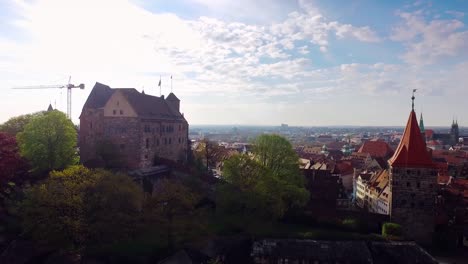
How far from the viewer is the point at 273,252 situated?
37.8m

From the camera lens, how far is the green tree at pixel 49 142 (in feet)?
136

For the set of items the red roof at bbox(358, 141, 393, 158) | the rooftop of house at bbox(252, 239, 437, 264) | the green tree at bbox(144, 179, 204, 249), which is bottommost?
the rooftop of house at bbox(252, 239, 437, 264)

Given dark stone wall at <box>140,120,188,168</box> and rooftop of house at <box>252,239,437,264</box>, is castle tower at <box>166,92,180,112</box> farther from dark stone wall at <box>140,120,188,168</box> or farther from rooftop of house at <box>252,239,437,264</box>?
rooftop of house at <box>252,239,437,264</box>

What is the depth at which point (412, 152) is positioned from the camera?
146 feet

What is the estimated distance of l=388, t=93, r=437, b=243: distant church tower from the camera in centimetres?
4362

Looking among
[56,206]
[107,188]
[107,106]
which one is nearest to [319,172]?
[107,106]

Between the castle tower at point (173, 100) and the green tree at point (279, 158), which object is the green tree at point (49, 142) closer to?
the green tree at point (279, 158)

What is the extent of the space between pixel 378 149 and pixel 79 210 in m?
86.0

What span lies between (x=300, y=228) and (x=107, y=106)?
91.7 feet

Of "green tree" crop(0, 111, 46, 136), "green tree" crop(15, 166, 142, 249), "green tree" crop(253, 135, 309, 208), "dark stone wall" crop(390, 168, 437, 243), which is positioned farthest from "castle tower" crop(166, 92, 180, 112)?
"dark stone wall" crop(390, 168, 437, 243)

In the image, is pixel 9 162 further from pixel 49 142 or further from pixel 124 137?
pixel 124 137

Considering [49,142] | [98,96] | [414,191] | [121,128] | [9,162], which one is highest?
[98,96]

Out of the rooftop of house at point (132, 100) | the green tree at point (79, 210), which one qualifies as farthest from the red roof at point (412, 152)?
the rooftop of house at point (132, 100)

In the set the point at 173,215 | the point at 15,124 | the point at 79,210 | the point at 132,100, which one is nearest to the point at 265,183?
the point at 173,215
